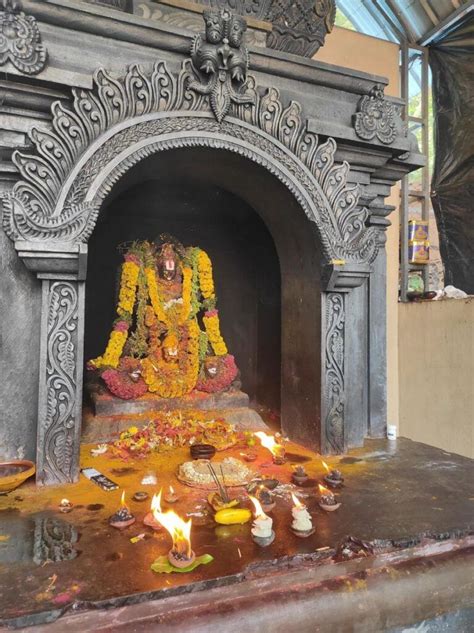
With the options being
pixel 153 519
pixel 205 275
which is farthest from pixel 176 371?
pixel 153 519

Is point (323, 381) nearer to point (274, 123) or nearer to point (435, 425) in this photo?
point (274, 123)

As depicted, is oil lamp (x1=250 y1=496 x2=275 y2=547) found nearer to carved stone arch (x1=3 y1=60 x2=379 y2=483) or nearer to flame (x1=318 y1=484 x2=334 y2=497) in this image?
flame (x1=318 y1=484 x2=334 y2=497)

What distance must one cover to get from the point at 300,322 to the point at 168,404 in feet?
5.09

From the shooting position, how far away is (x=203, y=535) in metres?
2.36

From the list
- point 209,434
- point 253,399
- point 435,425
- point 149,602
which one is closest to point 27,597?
point 149,602

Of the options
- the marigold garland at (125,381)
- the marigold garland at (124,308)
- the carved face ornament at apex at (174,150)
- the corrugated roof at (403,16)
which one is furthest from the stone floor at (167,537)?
the corrugated roof at (403,16)

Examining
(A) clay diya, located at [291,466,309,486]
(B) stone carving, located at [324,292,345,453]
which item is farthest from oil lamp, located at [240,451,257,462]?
(B) stone carving, located at [324,292,345,453]

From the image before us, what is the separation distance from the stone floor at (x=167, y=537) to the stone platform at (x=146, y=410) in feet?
1.96

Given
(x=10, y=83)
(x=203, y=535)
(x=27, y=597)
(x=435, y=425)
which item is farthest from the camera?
(x=435, y=425)

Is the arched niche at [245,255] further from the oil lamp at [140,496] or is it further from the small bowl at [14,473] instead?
the small bowl at [14,473]

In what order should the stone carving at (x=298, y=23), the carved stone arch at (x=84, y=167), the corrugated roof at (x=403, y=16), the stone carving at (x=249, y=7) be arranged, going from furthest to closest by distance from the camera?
the corrugated roof at (x=403, y=16) < the stone carving at (x=298, y=23) < the stone carving at (x=249, y=7) < the carved stone arch at (x=84, y=167)

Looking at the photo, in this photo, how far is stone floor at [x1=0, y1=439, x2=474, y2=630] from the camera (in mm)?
1863

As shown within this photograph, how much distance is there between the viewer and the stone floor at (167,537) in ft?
6.11

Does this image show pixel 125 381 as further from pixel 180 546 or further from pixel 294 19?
pixel 294 19
